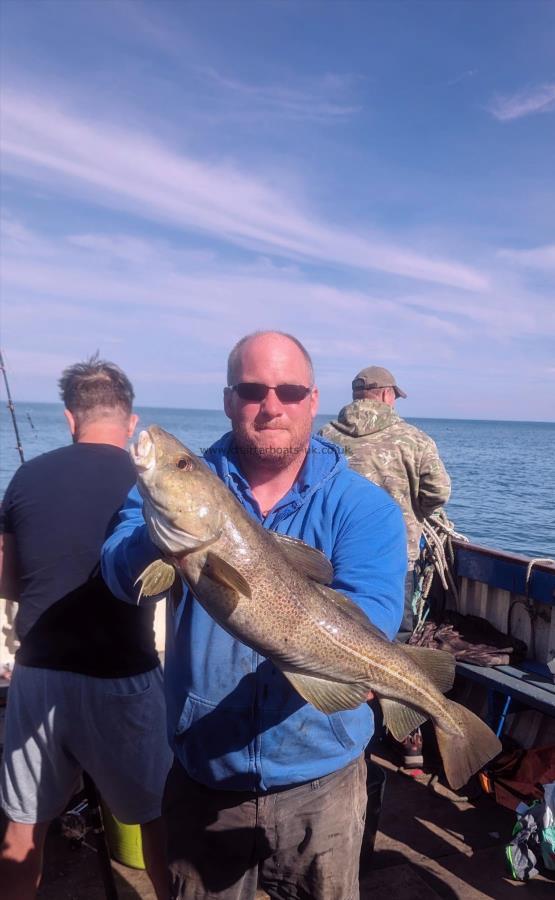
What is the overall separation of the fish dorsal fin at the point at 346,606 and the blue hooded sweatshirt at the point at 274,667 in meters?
0.11

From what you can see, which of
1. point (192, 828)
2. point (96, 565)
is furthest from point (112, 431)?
point (192, 828)

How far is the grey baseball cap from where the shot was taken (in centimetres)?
744

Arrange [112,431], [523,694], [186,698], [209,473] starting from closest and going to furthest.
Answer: [209,473]
[186,698]
[112,431]
[523,694]

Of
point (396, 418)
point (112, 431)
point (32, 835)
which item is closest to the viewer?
point (32, 835)

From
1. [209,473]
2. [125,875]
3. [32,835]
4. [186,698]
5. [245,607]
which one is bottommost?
→ [125,875]

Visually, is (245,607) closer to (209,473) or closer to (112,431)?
(209,473)

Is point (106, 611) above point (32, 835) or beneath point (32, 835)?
above

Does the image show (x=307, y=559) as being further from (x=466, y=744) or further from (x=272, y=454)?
(x=466, y=744)

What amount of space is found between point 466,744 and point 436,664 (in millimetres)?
401

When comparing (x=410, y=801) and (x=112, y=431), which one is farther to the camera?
(x=410, y=801)

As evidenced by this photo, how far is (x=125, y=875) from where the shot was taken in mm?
4344

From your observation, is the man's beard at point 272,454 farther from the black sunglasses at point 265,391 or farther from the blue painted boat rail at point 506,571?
the blue painted boat rail at point 506,571

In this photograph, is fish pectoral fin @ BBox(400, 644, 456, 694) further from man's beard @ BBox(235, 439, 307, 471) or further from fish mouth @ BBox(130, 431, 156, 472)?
fish mouth @ BBox(130, 431, 156, 472)

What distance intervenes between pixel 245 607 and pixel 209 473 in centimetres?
56
